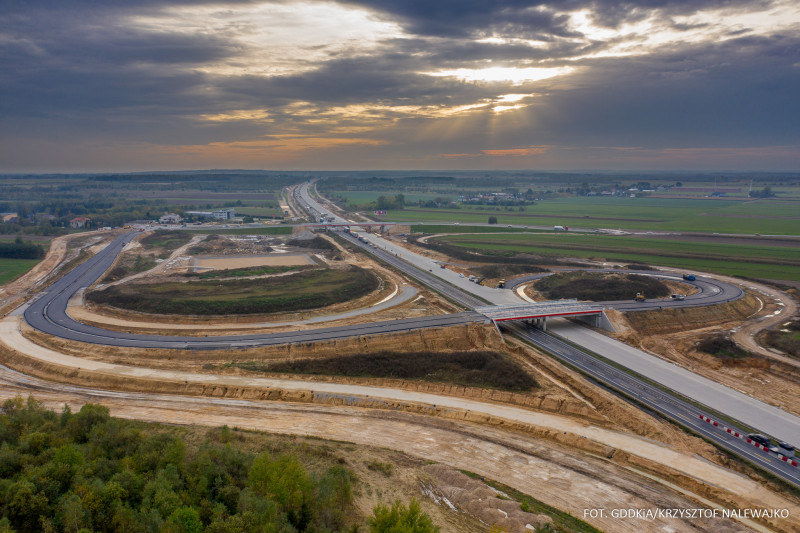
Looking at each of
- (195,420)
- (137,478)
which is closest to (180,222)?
(195,420)

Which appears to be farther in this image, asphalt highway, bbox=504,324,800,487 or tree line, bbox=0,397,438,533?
asphalt highway, bbox=504,324,800,487

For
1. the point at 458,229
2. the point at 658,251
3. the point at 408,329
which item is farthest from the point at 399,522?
the point at 458,229

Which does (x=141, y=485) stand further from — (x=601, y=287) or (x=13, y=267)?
(x=13, y=267)

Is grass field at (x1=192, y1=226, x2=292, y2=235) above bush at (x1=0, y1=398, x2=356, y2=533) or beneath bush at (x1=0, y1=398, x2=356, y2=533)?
above

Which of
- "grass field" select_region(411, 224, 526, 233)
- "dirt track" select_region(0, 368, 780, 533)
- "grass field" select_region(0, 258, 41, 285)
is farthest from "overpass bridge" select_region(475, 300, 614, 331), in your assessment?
"grass field" select_region(0, 258, 41, 285)

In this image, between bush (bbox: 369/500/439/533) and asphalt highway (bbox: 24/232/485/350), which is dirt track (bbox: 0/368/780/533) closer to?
asphalt highway (bbox: 24/232/485/350)
